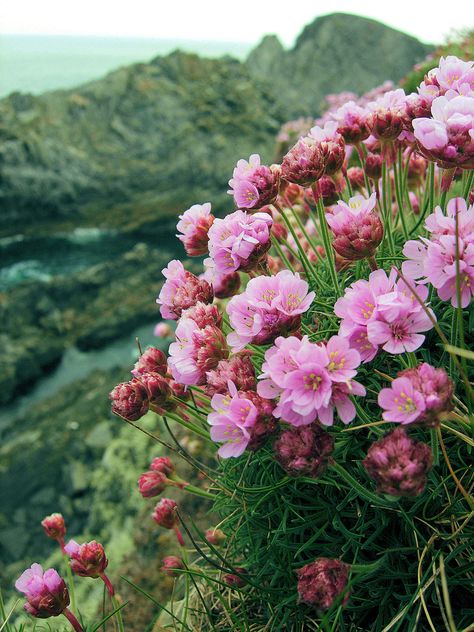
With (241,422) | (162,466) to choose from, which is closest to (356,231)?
(241,422)

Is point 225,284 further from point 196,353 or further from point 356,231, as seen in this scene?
point 356,231

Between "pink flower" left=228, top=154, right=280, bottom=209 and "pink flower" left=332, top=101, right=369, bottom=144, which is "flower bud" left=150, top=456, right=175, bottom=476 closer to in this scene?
"pink flower" left=228, top=154, right=280, bottom=209

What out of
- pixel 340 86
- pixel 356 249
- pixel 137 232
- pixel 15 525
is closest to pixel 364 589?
pixel 356 249

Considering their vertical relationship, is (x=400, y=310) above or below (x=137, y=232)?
above

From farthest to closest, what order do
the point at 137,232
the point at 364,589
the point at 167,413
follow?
the point at 137,232, the point at 167,413, the point at 364,589

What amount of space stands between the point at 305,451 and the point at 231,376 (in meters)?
0.25

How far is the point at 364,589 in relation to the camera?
135 centimetres

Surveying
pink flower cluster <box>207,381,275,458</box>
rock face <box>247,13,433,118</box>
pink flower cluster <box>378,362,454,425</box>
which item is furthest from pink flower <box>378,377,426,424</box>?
rock face <box>247,13,433,118</box>

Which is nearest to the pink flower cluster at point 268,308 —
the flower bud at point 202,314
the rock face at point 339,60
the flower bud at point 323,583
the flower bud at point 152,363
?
the flower bud at point 202,314

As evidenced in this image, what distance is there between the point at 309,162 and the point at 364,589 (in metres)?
1.03

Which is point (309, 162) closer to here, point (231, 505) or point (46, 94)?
point (231, 505)

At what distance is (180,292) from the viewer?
1479 mm

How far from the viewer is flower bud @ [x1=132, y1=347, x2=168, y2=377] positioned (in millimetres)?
1500

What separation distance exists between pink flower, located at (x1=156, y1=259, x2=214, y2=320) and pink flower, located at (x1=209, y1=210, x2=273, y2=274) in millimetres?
137
